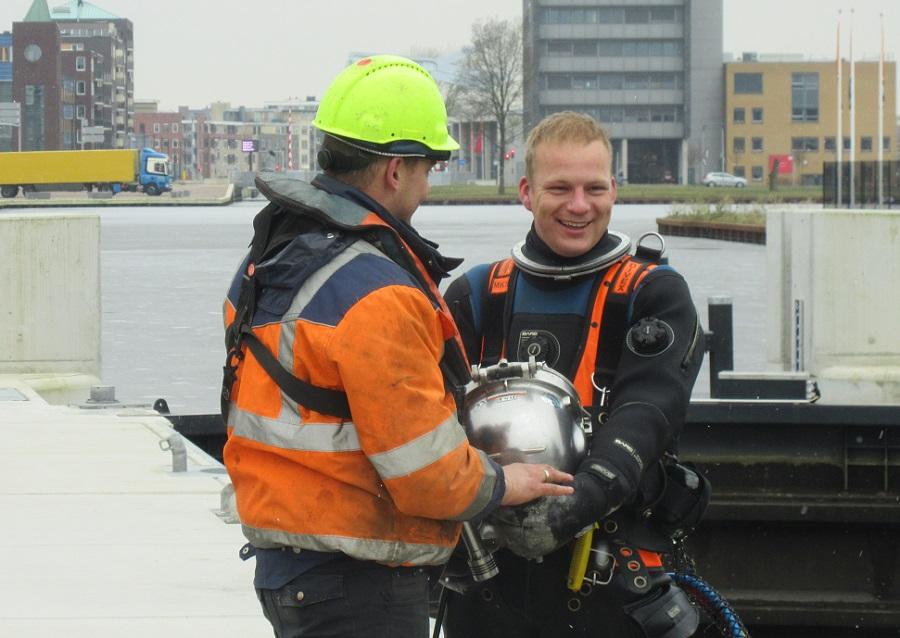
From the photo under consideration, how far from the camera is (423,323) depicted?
2932 millimetres

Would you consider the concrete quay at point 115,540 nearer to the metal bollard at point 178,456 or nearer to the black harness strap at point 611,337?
the metal bollard at point 178,456

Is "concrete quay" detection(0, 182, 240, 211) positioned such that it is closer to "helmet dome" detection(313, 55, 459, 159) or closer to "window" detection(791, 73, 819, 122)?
"helmet dome" detection(313, 55, 459, 159)

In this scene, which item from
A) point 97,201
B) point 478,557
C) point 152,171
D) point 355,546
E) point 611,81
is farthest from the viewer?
point 611,81

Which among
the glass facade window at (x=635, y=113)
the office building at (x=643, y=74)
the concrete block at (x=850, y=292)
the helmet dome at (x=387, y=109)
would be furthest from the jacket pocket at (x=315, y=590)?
the glass facade window at (x=635, y=113)

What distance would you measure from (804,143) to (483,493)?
157m

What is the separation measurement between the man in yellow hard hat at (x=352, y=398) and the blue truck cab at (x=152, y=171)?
89.0 meters

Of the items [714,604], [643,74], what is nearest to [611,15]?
[643,74]

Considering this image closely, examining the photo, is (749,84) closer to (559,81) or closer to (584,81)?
(584,81)

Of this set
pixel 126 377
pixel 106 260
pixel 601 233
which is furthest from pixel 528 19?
pixel 601 233

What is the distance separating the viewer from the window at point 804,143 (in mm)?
154750

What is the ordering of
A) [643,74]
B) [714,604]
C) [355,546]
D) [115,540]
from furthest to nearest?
1. [643,74]
2. [115,540]
3. [714,604]
4. [355,546]

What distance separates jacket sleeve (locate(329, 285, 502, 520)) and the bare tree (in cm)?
11246

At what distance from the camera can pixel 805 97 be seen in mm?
155500

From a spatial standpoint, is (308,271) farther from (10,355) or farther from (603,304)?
(10,355)
